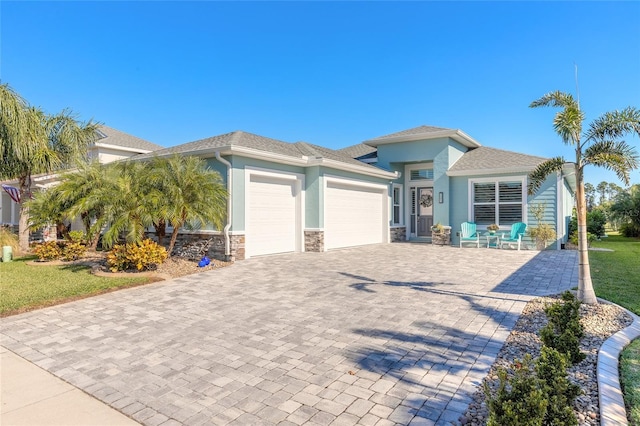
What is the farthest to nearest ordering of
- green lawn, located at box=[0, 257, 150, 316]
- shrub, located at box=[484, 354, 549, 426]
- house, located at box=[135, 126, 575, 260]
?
house, located at box=[135, 126, 575, 260] → green lawn, located at box=[0, 257, 150, 316] → shrub, located at box=[484, 354, 549, 426]

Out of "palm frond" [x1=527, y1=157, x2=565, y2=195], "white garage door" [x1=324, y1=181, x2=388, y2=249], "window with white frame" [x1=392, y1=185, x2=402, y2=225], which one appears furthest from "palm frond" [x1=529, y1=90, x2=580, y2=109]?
"window with white frame" [x1=392, y1=185, x2=402, y2=225]

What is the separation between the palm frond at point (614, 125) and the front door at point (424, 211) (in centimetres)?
1261

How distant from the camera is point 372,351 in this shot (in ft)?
13.7

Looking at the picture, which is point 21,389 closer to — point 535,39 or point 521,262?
point 521,262

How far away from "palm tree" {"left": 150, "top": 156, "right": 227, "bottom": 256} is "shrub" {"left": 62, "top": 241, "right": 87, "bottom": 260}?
416 cm

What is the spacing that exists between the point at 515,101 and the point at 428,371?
1362cm

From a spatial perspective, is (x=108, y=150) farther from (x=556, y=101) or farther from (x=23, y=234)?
(x=556, y=101)

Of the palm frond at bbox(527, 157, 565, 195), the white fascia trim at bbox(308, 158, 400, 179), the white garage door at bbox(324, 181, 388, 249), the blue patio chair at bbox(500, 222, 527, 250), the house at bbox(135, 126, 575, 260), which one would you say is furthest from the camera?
the blue patio chair at bbox(500, 222, 527, 250)

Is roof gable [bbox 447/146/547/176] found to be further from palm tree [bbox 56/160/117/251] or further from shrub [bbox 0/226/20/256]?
shrub [bbox 0/226/20/256]

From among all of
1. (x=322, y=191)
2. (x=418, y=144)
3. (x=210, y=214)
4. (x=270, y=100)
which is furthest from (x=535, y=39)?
(x=270, y=100)

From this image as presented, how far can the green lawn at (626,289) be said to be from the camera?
3135mm

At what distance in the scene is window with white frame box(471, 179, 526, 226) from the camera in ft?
49.8

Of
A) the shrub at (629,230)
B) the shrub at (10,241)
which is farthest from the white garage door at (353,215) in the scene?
the shrub at (629,230)

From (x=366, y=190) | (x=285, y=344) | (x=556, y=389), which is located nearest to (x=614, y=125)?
(x=556, y=389)
